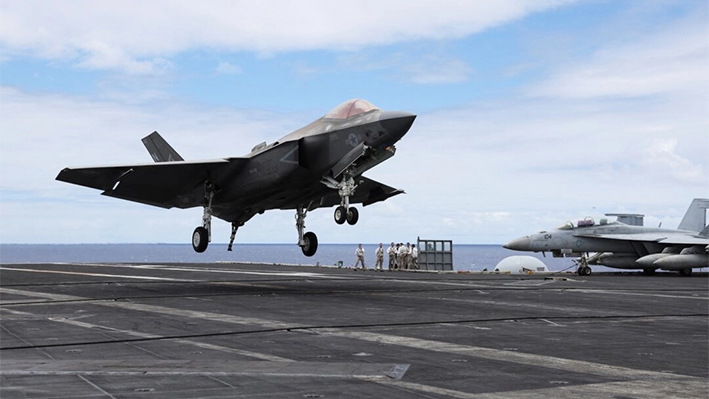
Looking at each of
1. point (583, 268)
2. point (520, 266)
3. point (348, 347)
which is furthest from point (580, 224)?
point (348, 347)

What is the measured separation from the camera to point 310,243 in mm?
27141

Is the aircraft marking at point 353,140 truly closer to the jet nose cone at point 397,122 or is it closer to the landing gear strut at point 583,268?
the jet nose cone at point 397,122

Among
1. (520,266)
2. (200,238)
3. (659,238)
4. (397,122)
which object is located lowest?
(520,266)

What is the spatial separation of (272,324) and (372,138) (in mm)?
8367

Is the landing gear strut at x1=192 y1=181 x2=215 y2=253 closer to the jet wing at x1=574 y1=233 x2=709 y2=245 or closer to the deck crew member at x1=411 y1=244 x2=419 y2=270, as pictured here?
the deck crew member at x1=411 y1=244 x2=419 y2=270

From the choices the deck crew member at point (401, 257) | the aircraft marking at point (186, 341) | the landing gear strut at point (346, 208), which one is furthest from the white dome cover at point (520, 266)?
the aircraft marking at point (186, 341)

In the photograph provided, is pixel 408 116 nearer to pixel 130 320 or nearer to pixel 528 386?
pixel 130 320

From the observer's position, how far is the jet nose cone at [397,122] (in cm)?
2098

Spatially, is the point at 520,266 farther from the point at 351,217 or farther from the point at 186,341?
the point at 186,341

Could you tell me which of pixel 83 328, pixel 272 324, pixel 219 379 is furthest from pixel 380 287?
pixel 219 379

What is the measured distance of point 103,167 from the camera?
25.0 meters

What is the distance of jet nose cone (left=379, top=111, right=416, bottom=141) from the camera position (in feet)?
68.8

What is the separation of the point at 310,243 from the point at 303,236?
48cm

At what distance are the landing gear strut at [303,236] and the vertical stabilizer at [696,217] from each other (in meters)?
33.6
